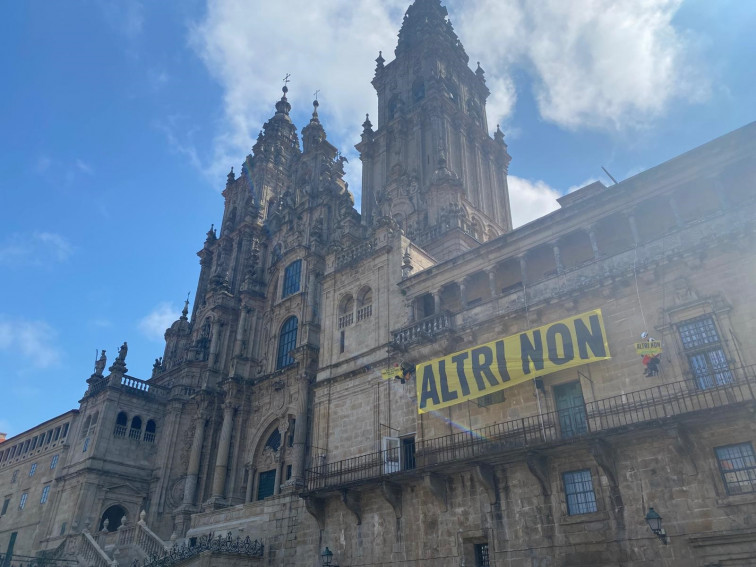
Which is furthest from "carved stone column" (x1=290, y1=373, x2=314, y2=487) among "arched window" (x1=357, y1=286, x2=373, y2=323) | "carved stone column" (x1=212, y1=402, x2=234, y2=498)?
"arched window" (x1=357, y1=286, x2=373, y2=323)

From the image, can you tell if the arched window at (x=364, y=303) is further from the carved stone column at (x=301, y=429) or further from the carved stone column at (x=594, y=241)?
the carved stone column at (x=594, y=241)

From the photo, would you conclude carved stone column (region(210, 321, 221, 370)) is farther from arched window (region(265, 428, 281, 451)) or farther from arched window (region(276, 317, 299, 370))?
arched window (region(265, 428, 281, 451))

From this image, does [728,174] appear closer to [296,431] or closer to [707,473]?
[707,473]

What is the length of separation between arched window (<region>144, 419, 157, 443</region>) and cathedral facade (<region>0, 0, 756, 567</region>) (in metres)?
0.11

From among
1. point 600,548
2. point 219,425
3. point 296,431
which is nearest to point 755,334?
point 600,548

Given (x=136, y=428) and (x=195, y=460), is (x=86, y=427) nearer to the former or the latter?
(x=136, y=428)

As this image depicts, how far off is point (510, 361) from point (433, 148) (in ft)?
88.2

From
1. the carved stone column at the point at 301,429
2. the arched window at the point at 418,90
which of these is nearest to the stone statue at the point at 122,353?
the carved stone column at the point at 301,429

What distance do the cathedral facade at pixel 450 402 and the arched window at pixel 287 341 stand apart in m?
0.15

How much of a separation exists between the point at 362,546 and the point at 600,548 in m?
9.69

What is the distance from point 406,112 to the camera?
49812mm

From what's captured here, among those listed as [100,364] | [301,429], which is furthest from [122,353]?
[301,429]

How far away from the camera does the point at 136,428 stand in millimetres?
42875

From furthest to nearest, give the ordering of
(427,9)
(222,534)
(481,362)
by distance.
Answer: (427,9) < (222,534) < (481,362)
